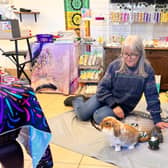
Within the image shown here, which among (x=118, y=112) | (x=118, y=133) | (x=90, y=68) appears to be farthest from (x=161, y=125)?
(x=90, y=68)

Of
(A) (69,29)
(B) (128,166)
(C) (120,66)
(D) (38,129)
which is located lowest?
(B) (128,166)

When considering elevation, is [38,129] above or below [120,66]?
below

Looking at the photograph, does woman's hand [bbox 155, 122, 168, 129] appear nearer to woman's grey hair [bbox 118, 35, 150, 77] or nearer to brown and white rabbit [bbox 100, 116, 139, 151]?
brown and white rabbit [bbox 100, 116, 139, 151]

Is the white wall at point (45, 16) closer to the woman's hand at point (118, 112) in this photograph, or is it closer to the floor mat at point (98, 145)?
the floor mat at point (98, 145)

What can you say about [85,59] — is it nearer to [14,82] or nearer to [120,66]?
[120,66]

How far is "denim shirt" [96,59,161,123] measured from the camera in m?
2.14

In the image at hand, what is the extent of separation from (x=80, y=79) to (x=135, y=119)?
117cm

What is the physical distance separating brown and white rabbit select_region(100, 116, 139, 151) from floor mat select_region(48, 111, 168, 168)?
0.20 feet

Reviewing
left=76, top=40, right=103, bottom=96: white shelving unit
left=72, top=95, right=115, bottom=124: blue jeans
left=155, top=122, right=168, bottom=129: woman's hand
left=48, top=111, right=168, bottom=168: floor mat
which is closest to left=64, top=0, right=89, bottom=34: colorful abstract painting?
left=76, top=40, right=103, bottom=96: white shelving unit

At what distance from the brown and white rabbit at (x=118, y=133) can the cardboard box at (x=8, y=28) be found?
6.36 feet

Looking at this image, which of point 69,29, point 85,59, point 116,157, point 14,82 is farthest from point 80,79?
point 14,82

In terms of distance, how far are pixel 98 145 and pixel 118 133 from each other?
0.30 metres

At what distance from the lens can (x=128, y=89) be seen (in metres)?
2.23

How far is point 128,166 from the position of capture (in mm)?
1718
